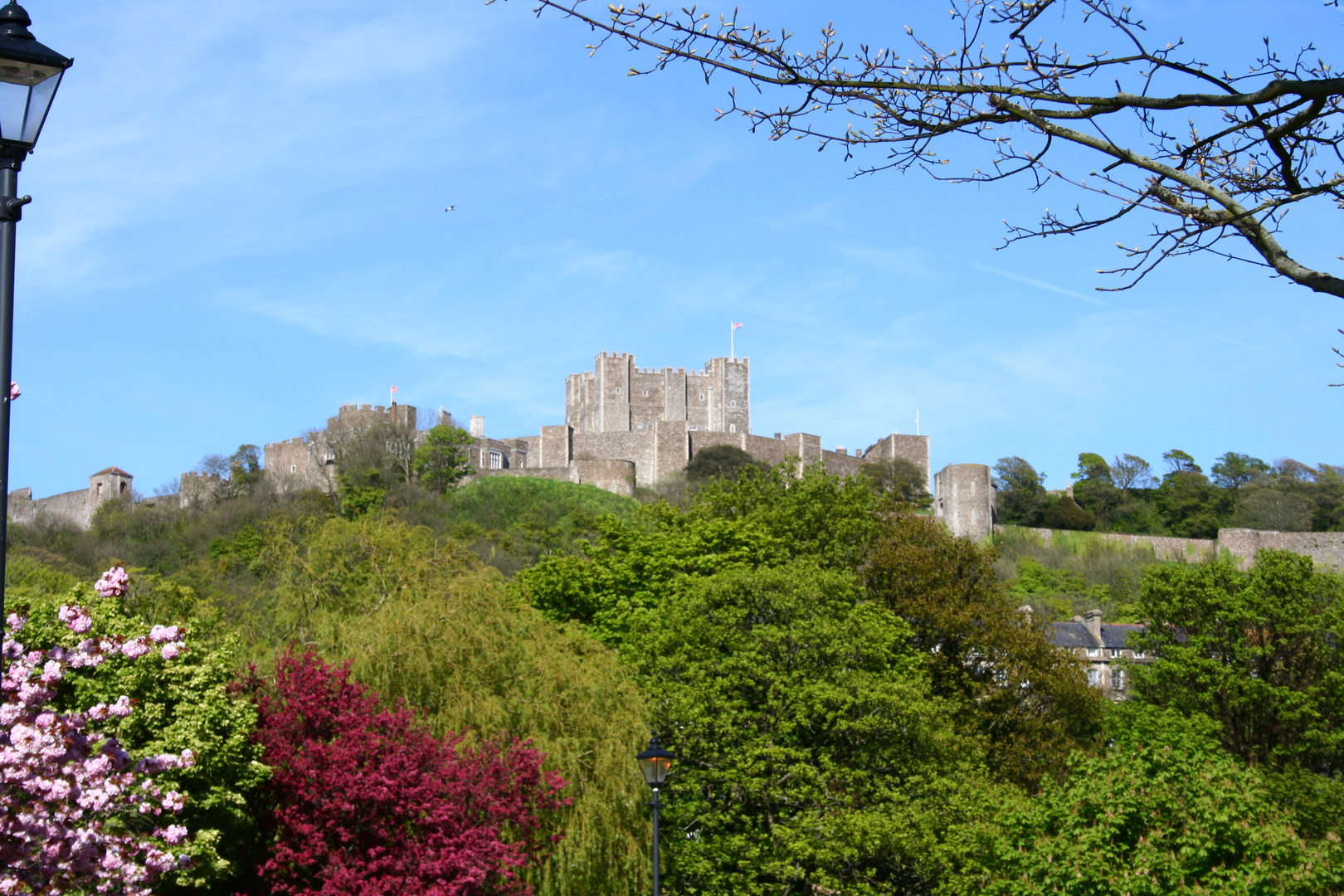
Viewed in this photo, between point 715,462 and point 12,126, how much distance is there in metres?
72.4

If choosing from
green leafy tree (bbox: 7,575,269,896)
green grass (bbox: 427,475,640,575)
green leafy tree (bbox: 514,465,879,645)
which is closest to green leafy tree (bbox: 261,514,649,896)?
green leafy tree (bbox: 7,575,269,896)

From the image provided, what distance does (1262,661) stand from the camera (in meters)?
31.1

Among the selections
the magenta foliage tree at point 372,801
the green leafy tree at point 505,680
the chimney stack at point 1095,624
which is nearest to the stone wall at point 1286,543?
the chimney stack at point 1095,624

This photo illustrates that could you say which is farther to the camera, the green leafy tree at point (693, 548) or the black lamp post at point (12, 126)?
the green leafy tree at point (693, 548)

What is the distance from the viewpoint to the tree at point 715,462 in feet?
250

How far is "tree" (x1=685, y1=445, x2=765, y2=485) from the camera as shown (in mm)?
76225

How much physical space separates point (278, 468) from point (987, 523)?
41.0 m

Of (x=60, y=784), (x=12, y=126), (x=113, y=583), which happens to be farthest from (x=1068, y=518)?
(x=12, y=126)

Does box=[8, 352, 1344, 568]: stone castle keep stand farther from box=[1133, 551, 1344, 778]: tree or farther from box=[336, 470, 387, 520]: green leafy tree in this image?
box=[1133, 551, 1344, 778]: tree

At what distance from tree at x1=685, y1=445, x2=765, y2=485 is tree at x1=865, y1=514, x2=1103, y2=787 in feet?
144

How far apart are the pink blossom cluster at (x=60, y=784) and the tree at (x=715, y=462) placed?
64.9 m

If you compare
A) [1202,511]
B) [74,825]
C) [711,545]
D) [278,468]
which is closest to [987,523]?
[1202,511]

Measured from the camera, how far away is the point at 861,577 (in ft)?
100

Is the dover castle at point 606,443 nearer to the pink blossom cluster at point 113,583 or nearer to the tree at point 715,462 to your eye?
the tree at point 715,462
